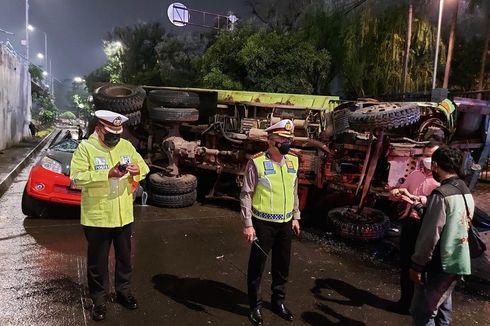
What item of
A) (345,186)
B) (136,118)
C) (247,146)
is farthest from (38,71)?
(345,186)

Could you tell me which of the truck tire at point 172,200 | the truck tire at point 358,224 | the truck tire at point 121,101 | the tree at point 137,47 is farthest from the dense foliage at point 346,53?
the tree at point 137,47

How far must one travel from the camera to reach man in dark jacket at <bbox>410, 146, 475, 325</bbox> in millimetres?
2445

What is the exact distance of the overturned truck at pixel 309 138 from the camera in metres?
5.48

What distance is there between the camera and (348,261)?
4.92m

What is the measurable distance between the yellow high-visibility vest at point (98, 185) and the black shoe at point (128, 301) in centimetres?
66

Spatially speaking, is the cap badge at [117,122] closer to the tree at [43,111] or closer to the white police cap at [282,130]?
the white police cap at [282,130]

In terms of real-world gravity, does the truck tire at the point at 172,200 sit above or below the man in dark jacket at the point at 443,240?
below

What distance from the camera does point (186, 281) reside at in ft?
13.6

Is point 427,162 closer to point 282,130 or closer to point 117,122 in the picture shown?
point 282,130

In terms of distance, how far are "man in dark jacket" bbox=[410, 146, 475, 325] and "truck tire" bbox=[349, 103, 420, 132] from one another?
8.31 ft

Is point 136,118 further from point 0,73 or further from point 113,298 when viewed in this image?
point 0,73

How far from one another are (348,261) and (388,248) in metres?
0.85

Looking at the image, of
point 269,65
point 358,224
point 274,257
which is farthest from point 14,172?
point 269,65

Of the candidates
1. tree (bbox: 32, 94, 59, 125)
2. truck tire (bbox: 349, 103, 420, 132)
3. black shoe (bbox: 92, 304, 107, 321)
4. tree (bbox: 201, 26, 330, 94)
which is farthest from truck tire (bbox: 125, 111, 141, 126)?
tree (bbox: 32, 94, 59, 125)
